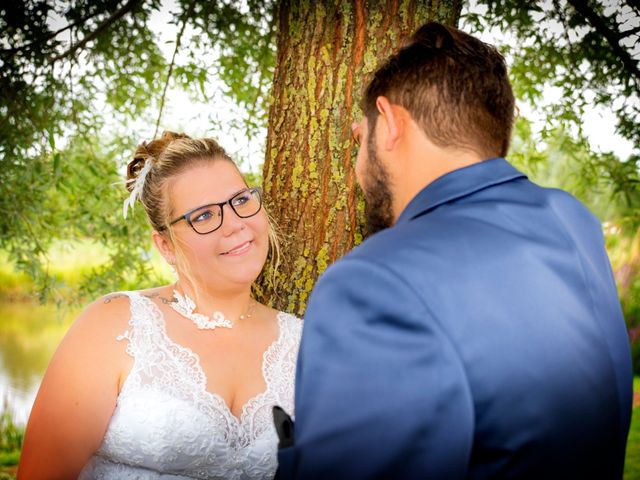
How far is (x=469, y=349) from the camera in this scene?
1.21 m

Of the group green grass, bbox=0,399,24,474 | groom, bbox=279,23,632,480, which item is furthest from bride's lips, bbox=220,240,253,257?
green grass, bbox=0,399,24,474

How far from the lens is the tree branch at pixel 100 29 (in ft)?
12.2

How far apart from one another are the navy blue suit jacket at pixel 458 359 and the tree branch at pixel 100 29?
3070 mm

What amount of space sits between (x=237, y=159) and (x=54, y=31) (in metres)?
1.46

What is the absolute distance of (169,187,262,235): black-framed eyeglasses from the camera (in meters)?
2.43

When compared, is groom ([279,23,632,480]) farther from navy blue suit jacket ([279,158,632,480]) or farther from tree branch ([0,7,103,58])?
tree branch ([0,7,103,58])

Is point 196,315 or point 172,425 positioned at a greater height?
point 196,315

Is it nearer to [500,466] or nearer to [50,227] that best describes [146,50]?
[50,227]

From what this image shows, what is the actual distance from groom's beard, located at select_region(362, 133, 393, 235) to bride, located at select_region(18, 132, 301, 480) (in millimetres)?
839

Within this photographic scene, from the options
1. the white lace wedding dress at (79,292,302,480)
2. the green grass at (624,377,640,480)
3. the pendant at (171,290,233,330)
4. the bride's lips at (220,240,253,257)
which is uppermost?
the bride's lips at (220,240,253,257)

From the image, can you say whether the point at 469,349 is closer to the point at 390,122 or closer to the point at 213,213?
the point at 390,122

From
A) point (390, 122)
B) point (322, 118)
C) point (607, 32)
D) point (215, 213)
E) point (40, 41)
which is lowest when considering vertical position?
point (215, 213)

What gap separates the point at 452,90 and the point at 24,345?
10.5 m

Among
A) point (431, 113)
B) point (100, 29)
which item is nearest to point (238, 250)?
point (431, 113)
